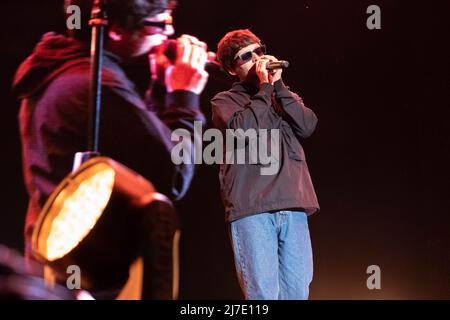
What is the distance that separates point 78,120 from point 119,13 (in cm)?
42

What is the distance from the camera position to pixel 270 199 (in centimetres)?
162

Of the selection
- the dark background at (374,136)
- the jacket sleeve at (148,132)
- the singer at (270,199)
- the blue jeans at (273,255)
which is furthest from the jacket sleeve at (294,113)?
the dark background at (374,136)

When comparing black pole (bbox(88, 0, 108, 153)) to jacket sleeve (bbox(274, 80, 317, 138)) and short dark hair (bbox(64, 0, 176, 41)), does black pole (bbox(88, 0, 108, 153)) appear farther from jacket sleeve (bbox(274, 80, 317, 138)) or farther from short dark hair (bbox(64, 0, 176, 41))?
jacket sleeve (bbox(274, 80, 317, 138))

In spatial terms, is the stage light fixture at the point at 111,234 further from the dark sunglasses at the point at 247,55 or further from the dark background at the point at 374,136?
the dark background at the point at 374,136

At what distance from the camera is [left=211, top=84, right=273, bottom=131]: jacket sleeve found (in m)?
1.63

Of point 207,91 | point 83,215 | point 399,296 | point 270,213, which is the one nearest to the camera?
point 83,215

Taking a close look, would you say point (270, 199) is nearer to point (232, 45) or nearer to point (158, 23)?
point (232, 45)

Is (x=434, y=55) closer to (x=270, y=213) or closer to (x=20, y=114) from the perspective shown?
(x=270, y=213)

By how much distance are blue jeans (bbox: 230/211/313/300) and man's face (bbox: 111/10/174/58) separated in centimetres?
83

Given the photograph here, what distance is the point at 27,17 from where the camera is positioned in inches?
82.8

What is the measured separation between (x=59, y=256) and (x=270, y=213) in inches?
25.6

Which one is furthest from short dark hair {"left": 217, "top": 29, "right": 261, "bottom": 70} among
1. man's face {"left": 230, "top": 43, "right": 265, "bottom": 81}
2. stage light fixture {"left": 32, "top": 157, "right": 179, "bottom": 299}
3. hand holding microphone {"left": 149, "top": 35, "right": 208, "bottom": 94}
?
stage light fixture {"left": 32, "top": 157, "right": 179, "bottom": 299}

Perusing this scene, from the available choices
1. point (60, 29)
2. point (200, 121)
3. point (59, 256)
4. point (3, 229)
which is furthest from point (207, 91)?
point (59, 256)

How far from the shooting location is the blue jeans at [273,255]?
1586 mm
